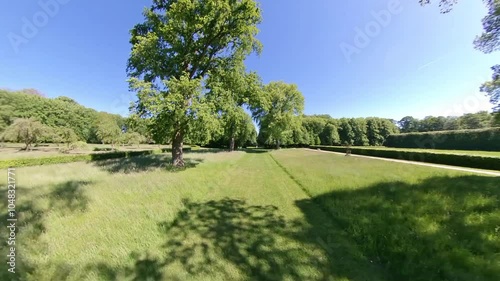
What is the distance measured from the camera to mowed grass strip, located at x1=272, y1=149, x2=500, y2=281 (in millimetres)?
3986

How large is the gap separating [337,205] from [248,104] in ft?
43.3

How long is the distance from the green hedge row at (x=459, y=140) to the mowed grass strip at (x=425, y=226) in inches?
1609

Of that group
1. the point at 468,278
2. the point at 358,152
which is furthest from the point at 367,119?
the point at 468,278

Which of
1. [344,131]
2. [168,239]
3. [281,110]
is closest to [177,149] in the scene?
[168,239]

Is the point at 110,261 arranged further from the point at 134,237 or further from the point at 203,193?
the point at 203,193

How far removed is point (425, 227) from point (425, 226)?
58 millimetres

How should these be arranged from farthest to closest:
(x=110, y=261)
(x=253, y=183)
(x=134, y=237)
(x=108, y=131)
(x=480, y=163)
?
(x=108, y=131) → (x=480, y=163) → (x=253, y=183) → (x=134, y=237) → (x=110, y=261)

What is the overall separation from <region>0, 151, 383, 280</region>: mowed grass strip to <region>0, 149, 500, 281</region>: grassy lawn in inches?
0.9

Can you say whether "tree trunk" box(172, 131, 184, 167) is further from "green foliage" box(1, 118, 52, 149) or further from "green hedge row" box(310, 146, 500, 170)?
"green foliage" box(1, 118, 52, 149)

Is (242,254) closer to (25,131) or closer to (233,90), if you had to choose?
(233,90)

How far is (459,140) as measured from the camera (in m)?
40.4

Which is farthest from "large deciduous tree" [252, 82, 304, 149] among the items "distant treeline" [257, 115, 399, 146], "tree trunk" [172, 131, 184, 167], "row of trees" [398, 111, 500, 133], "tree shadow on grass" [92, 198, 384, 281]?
"row of trees" [398, 111, 500, 133]

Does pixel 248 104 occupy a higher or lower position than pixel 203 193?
higher

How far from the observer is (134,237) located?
499 cm
